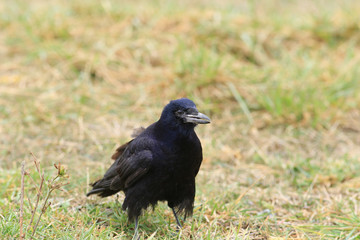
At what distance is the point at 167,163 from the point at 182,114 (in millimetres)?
365

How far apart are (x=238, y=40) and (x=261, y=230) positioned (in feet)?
13.1

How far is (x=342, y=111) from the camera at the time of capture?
19.4ft

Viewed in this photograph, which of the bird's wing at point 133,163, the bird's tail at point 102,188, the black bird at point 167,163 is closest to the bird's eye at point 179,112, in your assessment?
the black bird at point 167,163

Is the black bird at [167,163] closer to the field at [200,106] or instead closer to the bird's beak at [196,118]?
the bird's beak at [196,118]

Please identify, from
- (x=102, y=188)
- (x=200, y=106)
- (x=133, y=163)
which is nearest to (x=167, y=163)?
(x=133, y=163)

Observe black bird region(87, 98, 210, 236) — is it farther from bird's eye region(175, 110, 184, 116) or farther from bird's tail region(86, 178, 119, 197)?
Result: bird's tail region(86, 178, 119, 197)

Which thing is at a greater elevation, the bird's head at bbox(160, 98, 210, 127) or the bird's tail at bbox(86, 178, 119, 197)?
the bird's head at bbox(160, 98, 210, 127)

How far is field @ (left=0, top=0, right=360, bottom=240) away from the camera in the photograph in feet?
12.6

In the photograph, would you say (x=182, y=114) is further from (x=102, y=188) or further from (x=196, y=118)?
(x=102, y=188)

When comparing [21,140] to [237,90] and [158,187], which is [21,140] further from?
[237,90]

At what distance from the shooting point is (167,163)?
3453 mm

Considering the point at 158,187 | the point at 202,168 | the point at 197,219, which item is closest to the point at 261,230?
the point at 197,219

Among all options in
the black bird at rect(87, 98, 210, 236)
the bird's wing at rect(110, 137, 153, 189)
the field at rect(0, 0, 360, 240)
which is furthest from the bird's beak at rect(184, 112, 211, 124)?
the field at rect(0, 0, 360, 240)

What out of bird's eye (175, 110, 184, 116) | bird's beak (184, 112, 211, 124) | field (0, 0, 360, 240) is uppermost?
bird's eye (175, 110, 184, 116)
